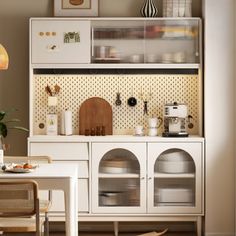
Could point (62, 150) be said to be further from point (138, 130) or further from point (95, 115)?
point (138, 130)

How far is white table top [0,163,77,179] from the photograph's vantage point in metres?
4.35

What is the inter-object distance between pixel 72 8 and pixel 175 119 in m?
1.40

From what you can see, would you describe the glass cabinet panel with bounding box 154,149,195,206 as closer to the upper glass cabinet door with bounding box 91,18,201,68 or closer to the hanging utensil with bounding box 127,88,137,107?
the hanging utensil with bounding box 127,88,137,107

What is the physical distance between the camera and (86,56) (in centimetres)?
576

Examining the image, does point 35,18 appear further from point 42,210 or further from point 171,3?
point 42,210

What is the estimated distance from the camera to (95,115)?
600 centimetres

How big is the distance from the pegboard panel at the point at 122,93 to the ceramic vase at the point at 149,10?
1.94 ft

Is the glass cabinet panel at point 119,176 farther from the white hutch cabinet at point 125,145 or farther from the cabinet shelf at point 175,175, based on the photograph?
the cabinet shelf at point 175,175

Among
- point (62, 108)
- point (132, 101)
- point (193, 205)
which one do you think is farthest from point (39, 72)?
point (193, 205)

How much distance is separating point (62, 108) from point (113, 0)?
1135 millimetres

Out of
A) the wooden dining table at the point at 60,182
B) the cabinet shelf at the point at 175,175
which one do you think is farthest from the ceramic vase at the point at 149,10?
the wooden dining table at the point at 60,182

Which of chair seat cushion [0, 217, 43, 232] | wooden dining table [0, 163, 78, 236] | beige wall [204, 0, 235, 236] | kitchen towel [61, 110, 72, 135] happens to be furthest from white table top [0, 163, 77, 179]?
beige wall [204, 0, 235, 236]

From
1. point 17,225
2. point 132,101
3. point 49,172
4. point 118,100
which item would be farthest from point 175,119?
point 17,225

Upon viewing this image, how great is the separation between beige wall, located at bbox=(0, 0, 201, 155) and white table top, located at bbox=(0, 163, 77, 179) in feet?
4.58
